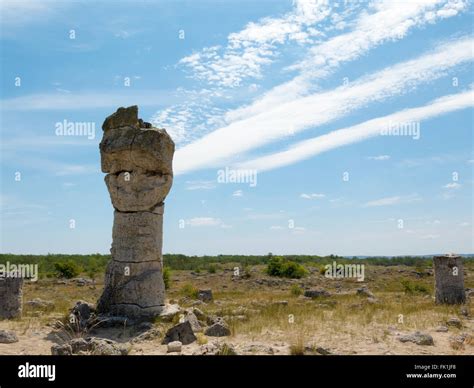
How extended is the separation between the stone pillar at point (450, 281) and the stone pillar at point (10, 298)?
→ 12326 mm

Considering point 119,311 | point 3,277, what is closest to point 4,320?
point 3,277

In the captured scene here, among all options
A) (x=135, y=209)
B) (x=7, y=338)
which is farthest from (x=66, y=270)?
(x=7, y=338)

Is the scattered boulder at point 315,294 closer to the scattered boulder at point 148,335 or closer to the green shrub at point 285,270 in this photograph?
the scattered boulder at point 148,335

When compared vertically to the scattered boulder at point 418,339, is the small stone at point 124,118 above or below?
above

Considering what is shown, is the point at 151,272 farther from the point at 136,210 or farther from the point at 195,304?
the point at 195,304

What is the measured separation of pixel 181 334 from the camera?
349 inches

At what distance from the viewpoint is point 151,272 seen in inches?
439

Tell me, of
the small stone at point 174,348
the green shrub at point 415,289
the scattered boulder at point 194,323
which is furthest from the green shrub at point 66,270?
the small stone at point 174,348

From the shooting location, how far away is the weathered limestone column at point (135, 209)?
10969 millimetres

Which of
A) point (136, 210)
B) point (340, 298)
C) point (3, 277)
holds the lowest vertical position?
point (340, 298)
